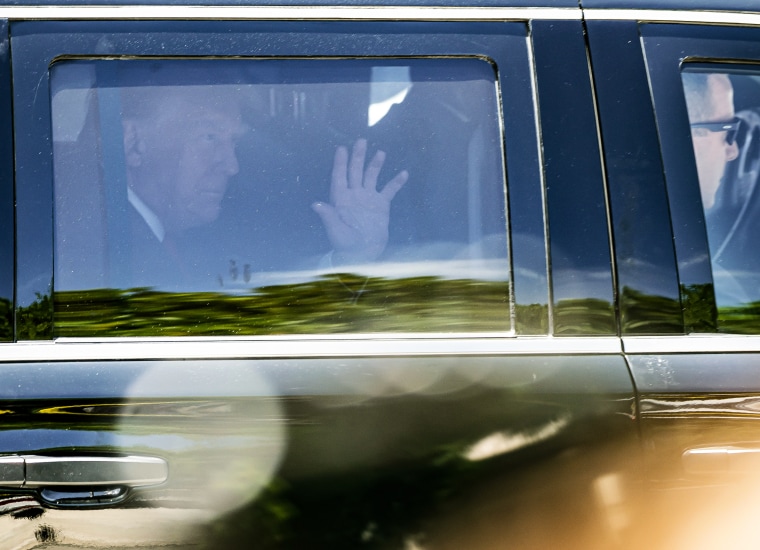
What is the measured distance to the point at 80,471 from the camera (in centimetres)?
134

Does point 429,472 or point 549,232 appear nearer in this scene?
point 429,472

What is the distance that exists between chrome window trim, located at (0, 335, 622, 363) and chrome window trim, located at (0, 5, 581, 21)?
0.67 m

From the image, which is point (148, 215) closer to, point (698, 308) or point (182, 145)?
point (182, 145)

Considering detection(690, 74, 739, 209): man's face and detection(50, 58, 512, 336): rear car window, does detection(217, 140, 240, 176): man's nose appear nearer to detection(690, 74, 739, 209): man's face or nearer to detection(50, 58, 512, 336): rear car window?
detection(50, 58, 512, 336): rear car window

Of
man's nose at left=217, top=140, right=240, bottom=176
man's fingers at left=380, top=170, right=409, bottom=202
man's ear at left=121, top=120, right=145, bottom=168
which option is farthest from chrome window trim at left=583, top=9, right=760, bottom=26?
man's ear at left=121, top=120, right=145, bottom=168

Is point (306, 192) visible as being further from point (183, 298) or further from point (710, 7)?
point (710, 7)

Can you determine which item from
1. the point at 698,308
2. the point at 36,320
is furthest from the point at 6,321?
the point at 698,308

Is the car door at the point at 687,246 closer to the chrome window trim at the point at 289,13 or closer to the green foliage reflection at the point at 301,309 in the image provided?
the chrome window trim at the point at 289,13

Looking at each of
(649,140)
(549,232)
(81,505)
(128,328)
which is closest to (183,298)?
(128,328)

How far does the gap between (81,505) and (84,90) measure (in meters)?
0.83

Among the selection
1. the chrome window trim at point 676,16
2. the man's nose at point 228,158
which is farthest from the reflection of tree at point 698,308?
the man's nose at point 228,158

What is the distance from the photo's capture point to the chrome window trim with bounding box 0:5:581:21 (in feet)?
4.98

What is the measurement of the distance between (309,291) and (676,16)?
102 centimetres

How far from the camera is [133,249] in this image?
4.85 feet
